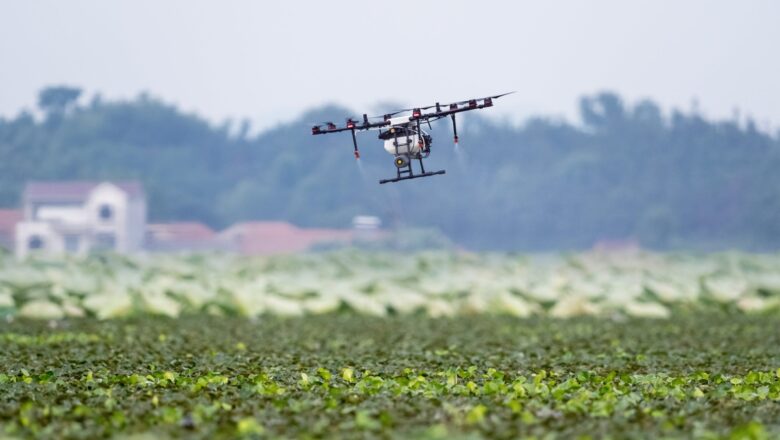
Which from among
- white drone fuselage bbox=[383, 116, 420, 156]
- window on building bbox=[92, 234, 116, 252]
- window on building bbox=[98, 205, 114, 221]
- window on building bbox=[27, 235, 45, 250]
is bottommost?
window on building bbox=[92, 234, 116, 252]

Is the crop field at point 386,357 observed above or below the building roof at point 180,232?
above

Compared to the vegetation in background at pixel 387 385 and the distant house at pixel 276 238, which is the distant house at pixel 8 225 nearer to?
→ the distant house at pixel 276 238

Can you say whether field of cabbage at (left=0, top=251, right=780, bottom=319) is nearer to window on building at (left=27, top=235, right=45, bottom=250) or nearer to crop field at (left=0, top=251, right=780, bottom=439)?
crop field at (left=0, top=251, right=780, bottom=439)

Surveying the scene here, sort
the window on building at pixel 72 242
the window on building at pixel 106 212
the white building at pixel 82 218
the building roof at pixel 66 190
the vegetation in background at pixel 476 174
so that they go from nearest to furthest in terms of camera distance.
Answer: the white building at pixel 82 218, the window on building at pixel 72 242, the window on building at pixel 106 212, the building roof at pixel 66 190, the vegetation in background at pixel 476 174

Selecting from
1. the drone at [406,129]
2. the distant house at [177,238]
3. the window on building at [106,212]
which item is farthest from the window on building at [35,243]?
the drone at [406,129]

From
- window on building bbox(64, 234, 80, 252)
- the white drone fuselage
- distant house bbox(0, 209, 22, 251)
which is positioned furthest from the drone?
window on building bbox(64, 234, 80, 252)

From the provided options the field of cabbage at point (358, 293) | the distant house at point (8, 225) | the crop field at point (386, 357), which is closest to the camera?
→ the crop field at point (386, 357)

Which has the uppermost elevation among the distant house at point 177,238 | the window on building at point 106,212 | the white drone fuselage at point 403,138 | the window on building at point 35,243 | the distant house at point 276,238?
the white drone fuselage at point 403,138
